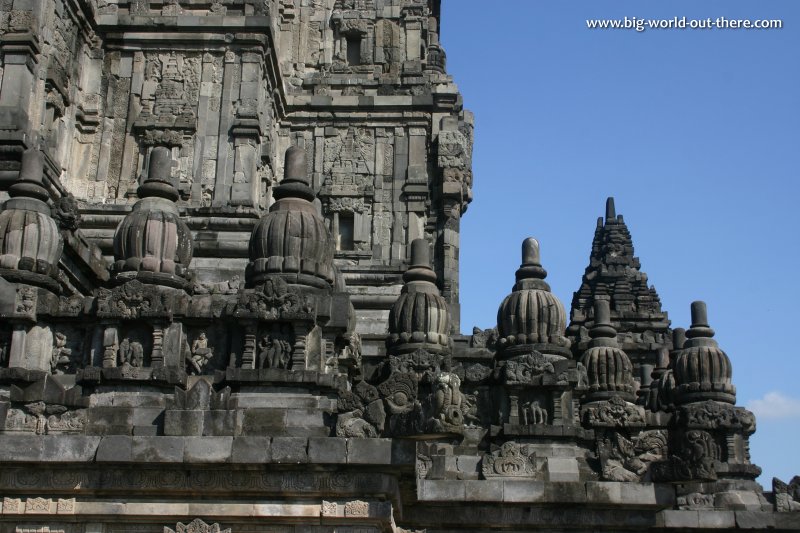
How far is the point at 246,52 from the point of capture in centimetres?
2836

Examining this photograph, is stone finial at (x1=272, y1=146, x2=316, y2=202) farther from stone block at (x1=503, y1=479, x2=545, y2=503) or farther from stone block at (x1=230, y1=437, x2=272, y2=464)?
stone block at (x1=503, y1=479, x2=545, y2=503)

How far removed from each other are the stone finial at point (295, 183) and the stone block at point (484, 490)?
5.17 meters

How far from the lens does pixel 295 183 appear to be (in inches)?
661

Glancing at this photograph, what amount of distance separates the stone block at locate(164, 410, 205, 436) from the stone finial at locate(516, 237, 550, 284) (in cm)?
844

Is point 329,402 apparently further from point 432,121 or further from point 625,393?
point 432,121

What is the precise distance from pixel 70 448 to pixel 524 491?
286 inches

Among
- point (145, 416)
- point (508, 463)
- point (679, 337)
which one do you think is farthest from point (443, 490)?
point (679, 337)

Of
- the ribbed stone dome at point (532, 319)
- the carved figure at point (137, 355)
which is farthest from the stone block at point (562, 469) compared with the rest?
the carved figure at point (137, 355)

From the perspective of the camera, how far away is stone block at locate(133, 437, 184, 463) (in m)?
13.4

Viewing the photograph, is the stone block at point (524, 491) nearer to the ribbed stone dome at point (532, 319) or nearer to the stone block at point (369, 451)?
the ribbed stone dome at point (532, 319)

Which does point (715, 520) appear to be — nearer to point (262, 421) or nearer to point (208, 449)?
point (262, 421)

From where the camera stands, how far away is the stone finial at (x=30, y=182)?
16531 mm

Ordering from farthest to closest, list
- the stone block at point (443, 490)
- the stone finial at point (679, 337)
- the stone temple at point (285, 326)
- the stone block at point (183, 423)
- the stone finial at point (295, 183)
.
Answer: the stone finial at point (679, 337) → the stone block at point (443, 490) → the stone finial at point (295, 183) → the stone block at point (183, 423) → the stone temple at point (285, 326)

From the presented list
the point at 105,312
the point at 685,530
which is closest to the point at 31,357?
the point at 105,312
